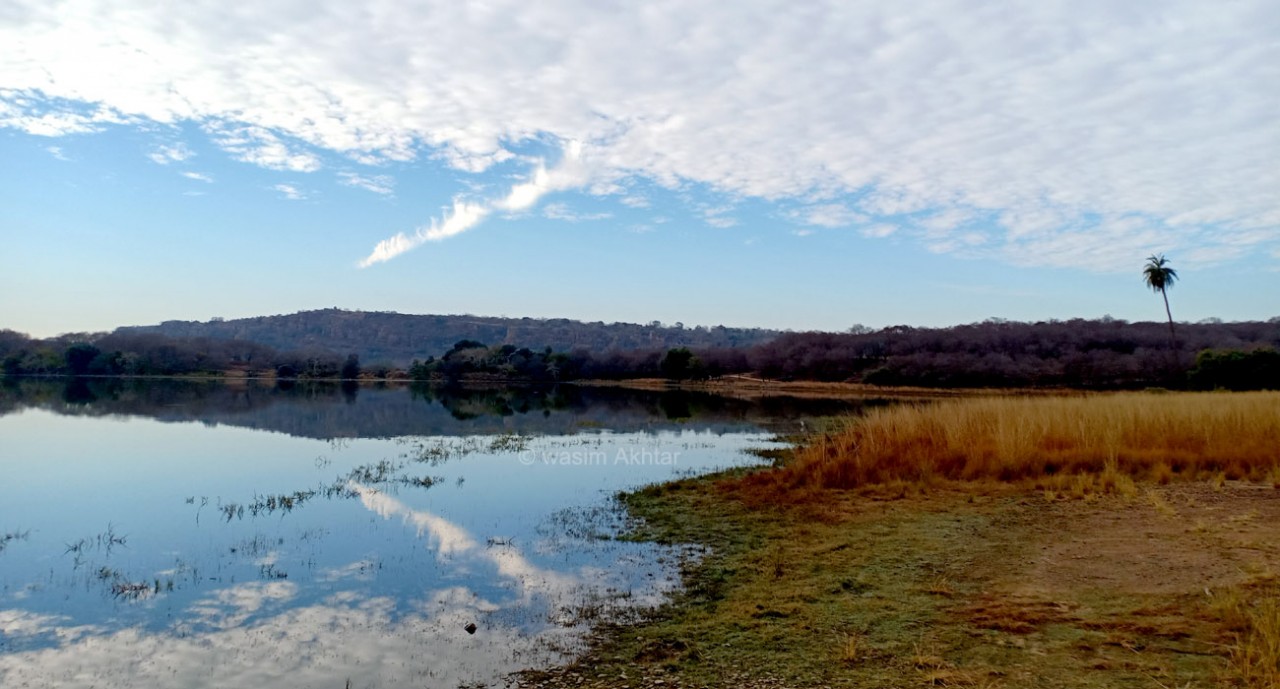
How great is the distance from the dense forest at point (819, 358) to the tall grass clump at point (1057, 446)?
5414cm

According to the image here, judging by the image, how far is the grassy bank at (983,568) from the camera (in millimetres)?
5168

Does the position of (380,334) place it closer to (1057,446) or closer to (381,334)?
(381,334)

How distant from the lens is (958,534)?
9.60m

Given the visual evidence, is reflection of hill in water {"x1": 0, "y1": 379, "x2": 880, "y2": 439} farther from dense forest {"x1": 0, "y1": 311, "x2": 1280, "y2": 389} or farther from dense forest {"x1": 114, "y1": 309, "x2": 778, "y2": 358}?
dense forest {"x1": 114, "y1": 309, "x2": 778, "y2": 358}

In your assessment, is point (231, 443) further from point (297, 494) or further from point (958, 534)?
point (958, 534)

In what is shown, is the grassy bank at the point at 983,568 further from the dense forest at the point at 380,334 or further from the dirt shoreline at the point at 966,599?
the dense forest at the point at 380,334

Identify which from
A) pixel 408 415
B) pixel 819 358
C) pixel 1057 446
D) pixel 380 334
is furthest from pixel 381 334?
pixel 1057 446

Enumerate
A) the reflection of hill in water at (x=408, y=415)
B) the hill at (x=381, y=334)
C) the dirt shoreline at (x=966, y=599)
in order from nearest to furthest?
1. the dirt shoreline at (x=966, y=599)
2. the reflection of hill in water at (x=408, y=415)
3. the hill at (x=381, y=334)

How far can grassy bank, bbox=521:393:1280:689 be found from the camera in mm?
5168

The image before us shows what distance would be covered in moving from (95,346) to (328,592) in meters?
103

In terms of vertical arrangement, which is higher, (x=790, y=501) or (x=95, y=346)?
(x=95, y=346)

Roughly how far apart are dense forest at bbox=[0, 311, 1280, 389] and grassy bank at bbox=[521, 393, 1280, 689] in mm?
57482

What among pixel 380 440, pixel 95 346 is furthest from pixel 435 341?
pixel 380 440

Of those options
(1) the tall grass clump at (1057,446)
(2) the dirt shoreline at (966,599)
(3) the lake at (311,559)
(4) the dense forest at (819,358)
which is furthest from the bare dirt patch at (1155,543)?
(4) the dense forest at (819,358)
